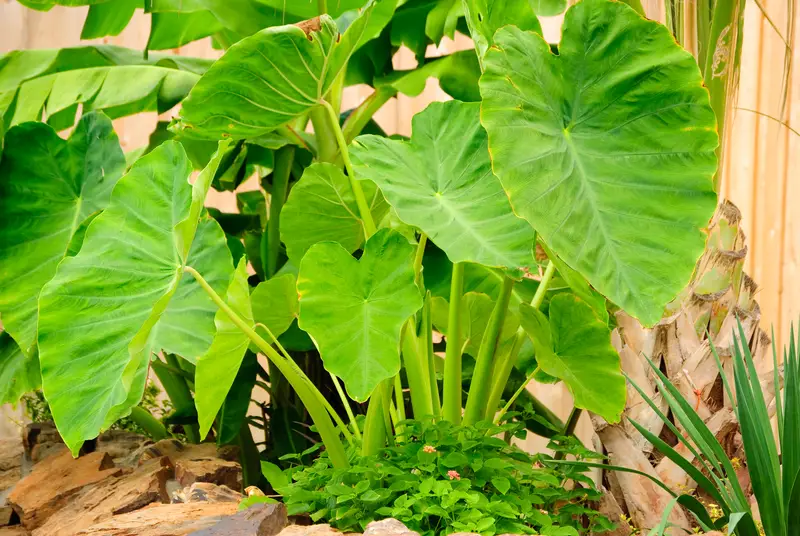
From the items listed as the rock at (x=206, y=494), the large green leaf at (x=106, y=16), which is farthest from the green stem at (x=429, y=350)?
the large green leaf at (x=106, y=16)

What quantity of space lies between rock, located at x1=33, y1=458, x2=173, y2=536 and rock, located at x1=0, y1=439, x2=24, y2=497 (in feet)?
1.26

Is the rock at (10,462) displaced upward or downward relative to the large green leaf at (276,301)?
downward

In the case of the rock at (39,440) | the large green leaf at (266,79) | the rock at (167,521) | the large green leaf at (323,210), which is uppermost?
the large green leaf at (266,79)

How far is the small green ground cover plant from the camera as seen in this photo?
0.96 meters

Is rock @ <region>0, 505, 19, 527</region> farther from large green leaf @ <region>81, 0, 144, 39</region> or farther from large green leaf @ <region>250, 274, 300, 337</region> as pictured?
large green leaf @ <region>81, 0, 144, 39</region>

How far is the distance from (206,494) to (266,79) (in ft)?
2.01

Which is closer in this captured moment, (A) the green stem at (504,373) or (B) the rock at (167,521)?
(B) the rock at (167,521)

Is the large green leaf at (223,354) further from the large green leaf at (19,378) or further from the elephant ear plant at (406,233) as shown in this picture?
the large green leaf at (19,378)

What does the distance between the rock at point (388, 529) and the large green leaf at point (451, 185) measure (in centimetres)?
30

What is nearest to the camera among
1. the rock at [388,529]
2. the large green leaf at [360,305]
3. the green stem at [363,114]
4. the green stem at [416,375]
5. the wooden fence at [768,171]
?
the rock at [388,529]

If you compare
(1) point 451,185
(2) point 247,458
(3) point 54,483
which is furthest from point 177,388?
(1) point 451,185

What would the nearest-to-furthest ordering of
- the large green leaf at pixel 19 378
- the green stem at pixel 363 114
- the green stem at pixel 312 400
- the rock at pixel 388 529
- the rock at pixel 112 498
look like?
the rock at pixel 388 529 → the green stem at pixel 312 400 → the rock at pixel 112 498 → the large green leaf at pixel 19 378 → the green stem at pixel 363 114

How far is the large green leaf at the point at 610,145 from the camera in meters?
0.88

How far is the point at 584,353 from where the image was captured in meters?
1.16
